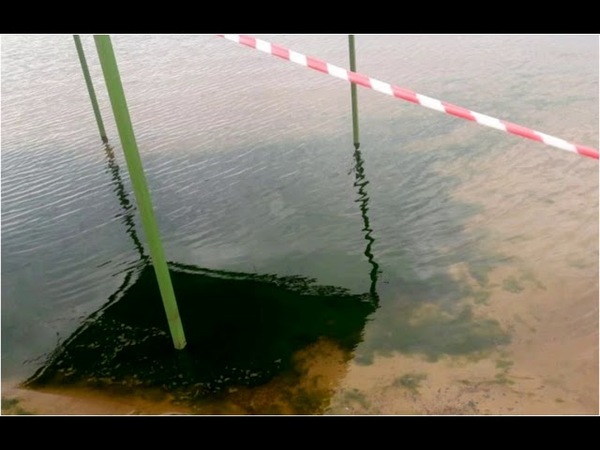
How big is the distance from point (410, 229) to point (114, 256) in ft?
15.9

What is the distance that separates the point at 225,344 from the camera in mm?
5832

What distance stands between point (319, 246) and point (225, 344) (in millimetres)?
2419

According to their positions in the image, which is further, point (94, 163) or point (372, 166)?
point (94, 163)

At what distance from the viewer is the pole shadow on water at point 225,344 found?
522 cm

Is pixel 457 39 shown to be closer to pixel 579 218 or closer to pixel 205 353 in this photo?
pixel 579 218

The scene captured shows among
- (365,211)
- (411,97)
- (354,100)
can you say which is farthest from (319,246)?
(354,100)

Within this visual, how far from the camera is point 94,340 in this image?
6.09 m

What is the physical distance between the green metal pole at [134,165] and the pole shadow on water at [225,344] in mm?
467

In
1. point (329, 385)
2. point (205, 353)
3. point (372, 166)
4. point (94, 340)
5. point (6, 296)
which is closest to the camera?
point (329, 385)

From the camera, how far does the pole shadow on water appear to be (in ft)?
17.1

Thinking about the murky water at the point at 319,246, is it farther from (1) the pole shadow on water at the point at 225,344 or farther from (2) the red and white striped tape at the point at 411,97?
(2) the red and white striped tape at the point at 411,97

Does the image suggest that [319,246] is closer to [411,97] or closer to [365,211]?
[365,211]

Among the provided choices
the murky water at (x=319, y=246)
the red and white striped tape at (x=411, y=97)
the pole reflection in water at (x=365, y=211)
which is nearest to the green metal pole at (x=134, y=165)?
the murky water at (x=319, y=246)
